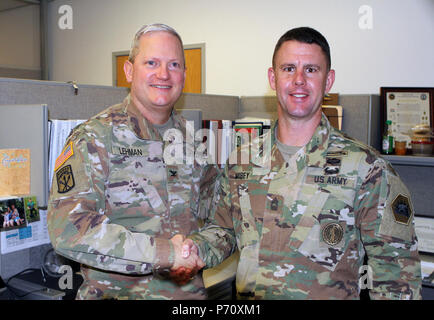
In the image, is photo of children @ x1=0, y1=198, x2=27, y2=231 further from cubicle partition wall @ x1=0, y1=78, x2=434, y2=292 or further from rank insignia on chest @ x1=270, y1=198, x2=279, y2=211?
rank insignia on chest @ x1=270, y1=198, x2=279, y2=211

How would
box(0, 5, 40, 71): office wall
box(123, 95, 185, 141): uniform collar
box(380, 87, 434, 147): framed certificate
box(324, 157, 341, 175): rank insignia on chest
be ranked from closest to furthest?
box(324, 157, 341, 175): rank insignia on chest < box(123, 95, 185, 141): uniform collar < box(380, 87, 434, 147): framed certificate < box(0, 5, 40, 71): office wall

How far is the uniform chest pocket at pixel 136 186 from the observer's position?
127 centimetres

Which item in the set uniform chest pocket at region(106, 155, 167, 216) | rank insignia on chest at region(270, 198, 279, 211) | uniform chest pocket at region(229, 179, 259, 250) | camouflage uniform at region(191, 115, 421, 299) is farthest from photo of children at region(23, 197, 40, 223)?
rank insignia on chest at region(270, 198, 279, 211)

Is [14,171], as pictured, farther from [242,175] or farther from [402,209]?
[402,209]

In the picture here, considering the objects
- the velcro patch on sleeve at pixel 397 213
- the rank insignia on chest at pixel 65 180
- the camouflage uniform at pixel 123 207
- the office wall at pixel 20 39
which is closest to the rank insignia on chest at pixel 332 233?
the velcro patch on sleeve at pixel 397 213

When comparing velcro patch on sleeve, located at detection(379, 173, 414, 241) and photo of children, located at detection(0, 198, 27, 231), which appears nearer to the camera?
velcro patch on sleeve, located at detection(379, 173, 414, 241)

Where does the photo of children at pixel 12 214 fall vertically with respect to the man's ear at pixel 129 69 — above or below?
below

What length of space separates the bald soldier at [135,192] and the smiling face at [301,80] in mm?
342

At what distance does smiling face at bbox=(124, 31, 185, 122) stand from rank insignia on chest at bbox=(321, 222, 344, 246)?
62 cm

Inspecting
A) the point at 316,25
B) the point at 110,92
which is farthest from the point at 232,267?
the point at 316,25

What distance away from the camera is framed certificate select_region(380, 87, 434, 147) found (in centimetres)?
219

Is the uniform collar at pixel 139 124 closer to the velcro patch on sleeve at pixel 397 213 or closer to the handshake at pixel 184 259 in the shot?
the handshake at pixel 184 259

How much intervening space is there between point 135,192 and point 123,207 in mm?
59
